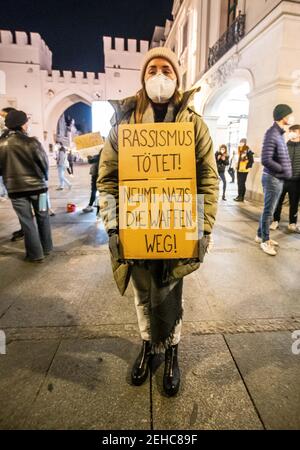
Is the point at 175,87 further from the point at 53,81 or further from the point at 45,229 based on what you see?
the point at 53,81

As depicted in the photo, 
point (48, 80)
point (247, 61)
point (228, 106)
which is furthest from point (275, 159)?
point (48, 80)

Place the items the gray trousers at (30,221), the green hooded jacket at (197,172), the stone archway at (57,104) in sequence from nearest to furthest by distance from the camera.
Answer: the green hooded jacket at (197,172) → the gray trousers at (30,221) → the stone archway at (57,104)

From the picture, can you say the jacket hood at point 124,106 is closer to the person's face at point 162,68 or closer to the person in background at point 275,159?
the person's face at point 162,68

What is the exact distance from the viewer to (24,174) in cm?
391

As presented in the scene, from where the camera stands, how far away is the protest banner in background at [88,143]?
20.5ft

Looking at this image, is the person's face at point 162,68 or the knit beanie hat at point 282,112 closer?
the person's face at point 162,68

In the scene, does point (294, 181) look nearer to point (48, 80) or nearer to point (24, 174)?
point (24, 174)

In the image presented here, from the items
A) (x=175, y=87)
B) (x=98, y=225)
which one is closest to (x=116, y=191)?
(x=175, y=87)

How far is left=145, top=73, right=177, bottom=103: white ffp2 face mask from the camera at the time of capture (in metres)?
1.67

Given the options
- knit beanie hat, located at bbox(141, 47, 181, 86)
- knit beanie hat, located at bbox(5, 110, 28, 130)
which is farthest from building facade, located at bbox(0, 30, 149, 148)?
knit beanie hat, located at bbox(141, 47, 181, 86)

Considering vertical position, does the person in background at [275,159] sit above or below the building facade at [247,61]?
below

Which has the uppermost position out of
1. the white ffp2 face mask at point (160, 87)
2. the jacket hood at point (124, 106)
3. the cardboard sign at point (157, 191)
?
the white ffp2 face mask at point (160, 87)

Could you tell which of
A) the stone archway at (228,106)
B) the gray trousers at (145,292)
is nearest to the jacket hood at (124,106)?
the gray trousers at (145,292)

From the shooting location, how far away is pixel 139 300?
6.36ft
